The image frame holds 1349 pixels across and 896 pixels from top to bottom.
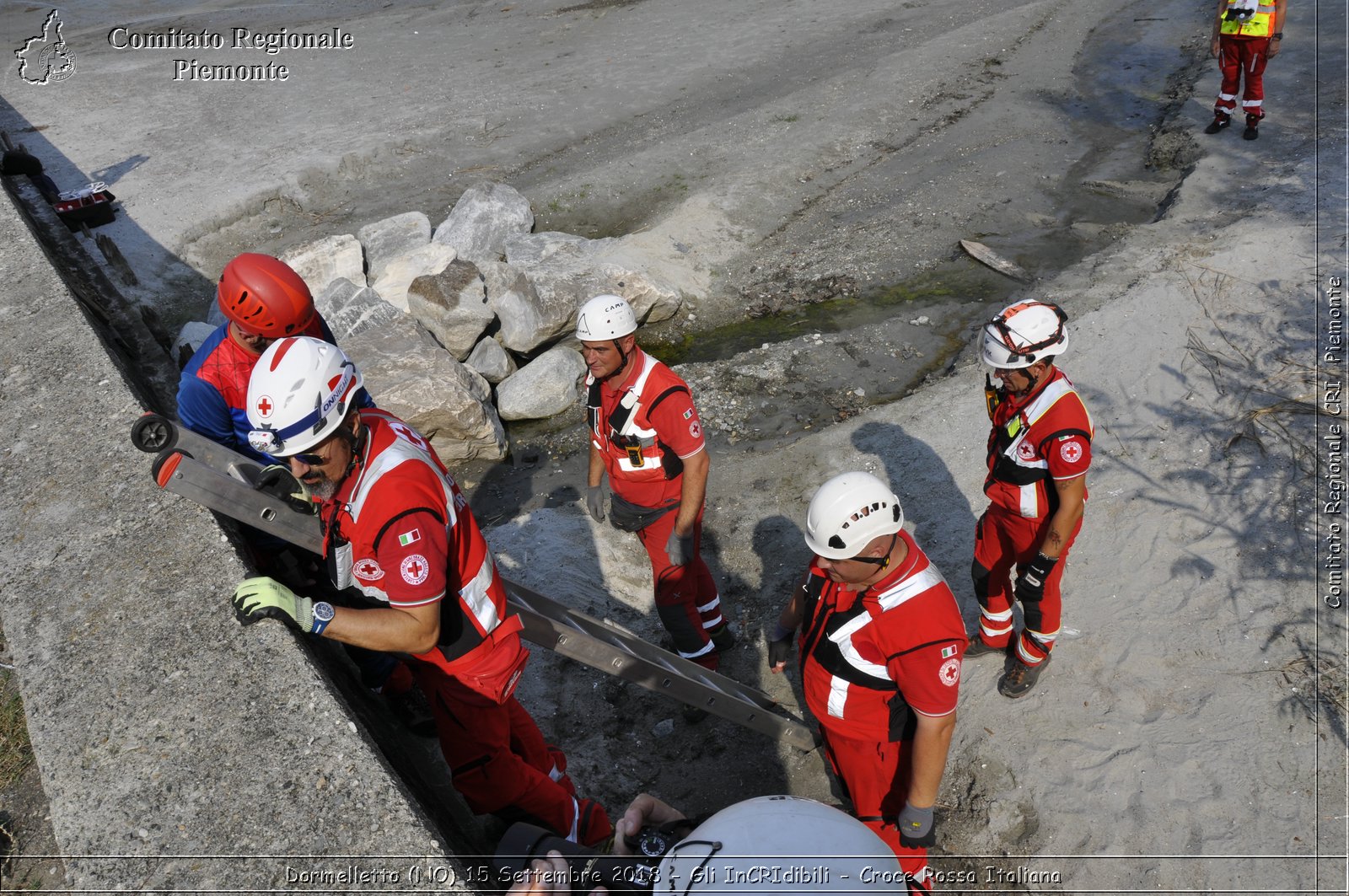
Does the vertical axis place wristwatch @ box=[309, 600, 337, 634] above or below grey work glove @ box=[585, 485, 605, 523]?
above

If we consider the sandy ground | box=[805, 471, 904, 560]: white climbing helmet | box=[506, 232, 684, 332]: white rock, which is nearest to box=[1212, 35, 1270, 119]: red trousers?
the sandy ground

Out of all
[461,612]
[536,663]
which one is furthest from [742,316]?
[461,612]

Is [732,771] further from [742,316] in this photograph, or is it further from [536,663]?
[742,316]

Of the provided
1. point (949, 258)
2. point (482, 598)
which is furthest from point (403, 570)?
point (949, 258)

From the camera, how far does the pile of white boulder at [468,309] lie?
273 inches

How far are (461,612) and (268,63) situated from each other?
14922mm

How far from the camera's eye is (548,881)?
2.32 m

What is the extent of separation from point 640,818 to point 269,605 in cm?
130

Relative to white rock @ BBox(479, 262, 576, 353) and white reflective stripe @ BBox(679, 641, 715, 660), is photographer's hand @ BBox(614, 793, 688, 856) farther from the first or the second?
white rock @ BBox(479, 262, 576, 353)

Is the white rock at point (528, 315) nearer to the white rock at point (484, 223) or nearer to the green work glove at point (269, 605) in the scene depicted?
the white rock at point (484, 223)

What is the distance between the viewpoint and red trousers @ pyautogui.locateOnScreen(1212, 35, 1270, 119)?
9266 mm

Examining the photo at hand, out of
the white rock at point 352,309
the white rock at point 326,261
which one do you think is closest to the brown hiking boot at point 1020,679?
the white rock at point 352,309

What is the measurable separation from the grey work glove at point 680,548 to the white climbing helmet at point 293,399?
2080 millimetres

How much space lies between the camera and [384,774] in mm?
2592
